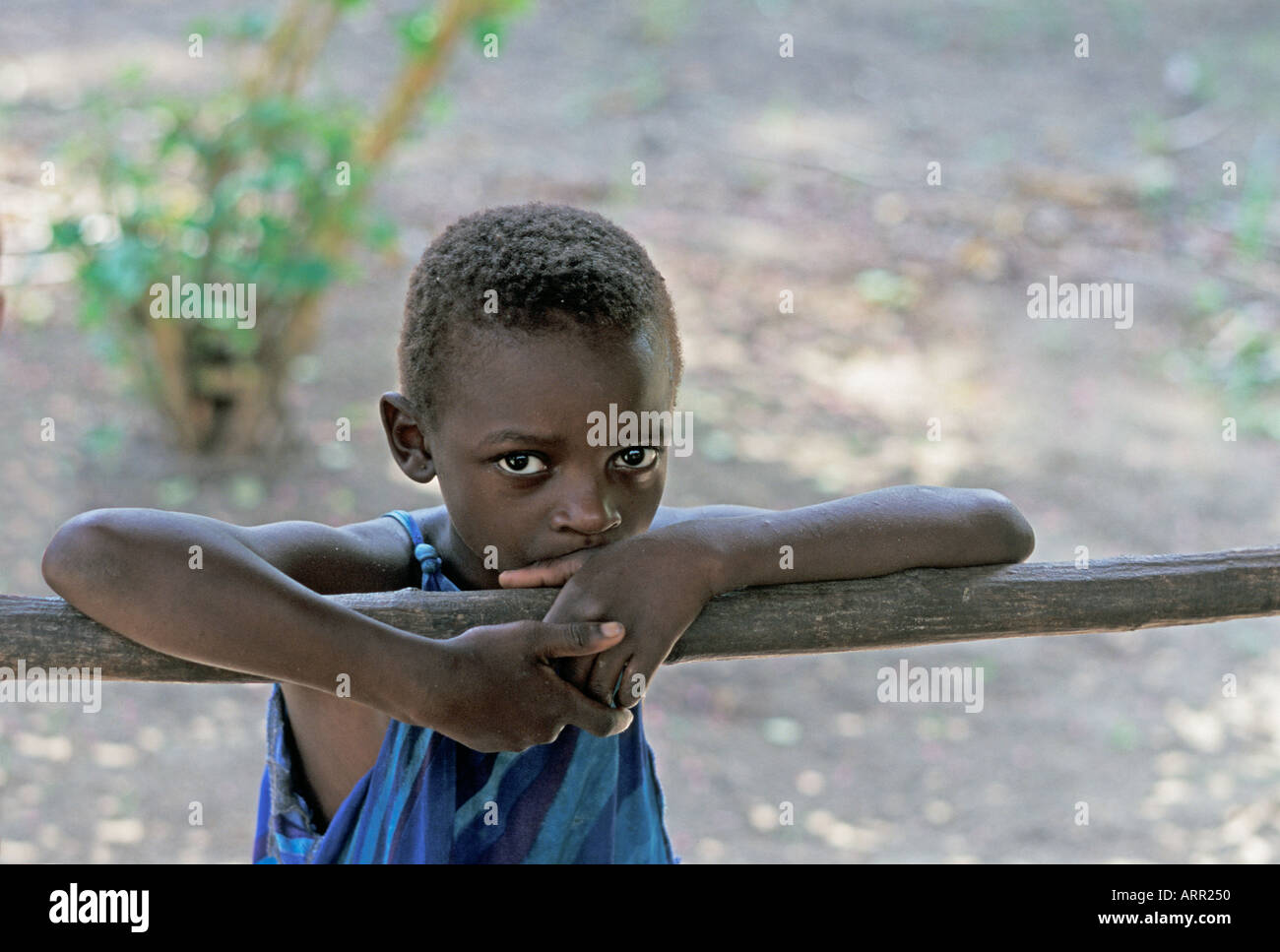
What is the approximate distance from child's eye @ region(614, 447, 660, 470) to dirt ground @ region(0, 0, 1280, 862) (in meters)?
2.68

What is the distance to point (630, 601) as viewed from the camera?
162cm

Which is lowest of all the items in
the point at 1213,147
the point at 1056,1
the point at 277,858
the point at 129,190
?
the point at 277,858

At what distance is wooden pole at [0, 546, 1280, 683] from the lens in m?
1.59

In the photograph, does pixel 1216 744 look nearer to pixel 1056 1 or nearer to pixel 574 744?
pixel 574 744

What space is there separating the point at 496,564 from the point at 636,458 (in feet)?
0.79

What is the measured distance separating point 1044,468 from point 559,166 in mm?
3639

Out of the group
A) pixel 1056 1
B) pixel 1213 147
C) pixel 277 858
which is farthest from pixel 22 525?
pixel 1056 1

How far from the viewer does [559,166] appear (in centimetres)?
829

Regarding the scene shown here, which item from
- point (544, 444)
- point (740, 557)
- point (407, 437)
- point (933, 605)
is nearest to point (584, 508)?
point (544, 444)

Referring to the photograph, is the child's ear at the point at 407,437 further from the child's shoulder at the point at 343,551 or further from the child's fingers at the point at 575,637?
the child's fingers at the point at 575,637

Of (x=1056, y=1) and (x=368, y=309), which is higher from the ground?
(x=1056, y=1)

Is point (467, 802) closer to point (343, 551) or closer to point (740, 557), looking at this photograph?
point (343, 551)

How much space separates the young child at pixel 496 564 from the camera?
150 cm

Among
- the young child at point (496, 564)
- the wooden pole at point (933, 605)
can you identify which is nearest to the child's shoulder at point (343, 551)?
the young child at point (496, 564)
